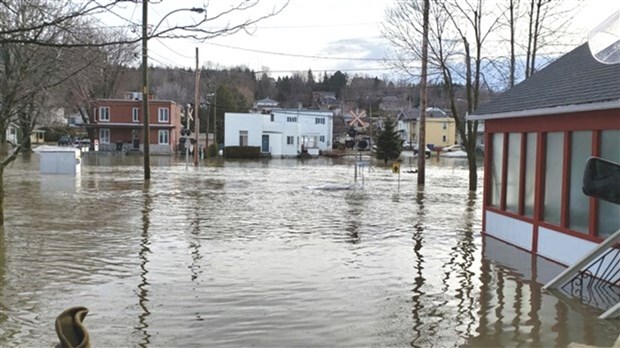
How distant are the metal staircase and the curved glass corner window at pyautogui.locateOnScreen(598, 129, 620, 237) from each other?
1.02 feet

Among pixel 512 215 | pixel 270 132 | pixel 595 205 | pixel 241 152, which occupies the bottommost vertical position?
pixel 512 215

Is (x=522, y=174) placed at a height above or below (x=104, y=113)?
below

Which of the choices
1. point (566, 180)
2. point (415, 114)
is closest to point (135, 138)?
point (415, 114)

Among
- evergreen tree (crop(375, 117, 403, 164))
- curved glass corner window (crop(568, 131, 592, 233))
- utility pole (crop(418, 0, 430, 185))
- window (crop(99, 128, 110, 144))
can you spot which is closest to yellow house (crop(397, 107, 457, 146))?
evergreen tree (crop(375, 117, 403, 164))

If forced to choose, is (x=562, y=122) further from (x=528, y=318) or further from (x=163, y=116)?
(x=163, y=116)

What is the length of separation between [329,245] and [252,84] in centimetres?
11409

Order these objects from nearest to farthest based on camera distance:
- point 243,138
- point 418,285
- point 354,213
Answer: point 418,285 → point 354,213 → point 243,138

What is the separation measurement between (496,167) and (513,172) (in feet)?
2.85

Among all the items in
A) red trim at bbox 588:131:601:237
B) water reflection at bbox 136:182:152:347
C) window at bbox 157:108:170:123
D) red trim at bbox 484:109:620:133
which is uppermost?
window at bbox 157:108:170:123

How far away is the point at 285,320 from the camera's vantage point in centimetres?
650

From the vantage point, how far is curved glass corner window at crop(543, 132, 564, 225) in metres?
9.91

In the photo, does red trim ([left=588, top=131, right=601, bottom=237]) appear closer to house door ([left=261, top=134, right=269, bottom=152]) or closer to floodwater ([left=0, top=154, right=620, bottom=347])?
floodwater ([left=0, top=154, right=620, bottom=347])

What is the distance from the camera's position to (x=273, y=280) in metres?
8.31

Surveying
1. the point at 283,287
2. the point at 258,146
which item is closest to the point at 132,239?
the point at 283,287
